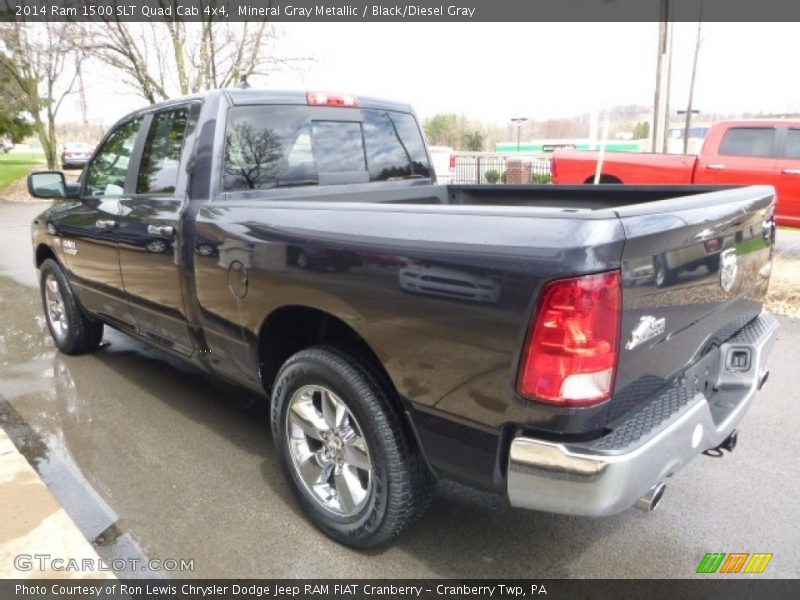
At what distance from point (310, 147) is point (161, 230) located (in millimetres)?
948

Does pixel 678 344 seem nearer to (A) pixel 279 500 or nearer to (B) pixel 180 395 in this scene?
(A) pixel 279 500

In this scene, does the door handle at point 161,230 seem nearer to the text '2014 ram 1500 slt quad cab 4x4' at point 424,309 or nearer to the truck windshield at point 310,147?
the text '2014 ram 1500 slt quad cab 4x4' at point 424,309

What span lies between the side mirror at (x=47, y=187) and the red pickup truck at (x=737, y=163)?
7.89m

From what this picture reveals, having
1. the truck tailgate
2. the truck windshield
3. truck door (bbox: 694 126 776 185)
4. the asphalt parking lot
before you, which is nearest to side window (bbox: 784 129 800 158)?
truck door (bbox: 694 126 776 185)

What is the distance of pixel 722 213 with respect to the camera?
2.22m

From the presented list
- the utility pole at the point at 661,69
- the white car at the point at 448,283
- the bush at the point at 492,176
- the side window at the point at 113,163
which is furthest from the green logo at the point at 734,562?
the bush at the point at 492,176

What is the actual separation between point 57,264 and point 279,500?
3.23 metres

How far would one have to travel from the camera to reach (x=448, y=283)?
6.44ft

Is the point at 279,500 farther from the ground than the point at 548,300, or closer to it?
closer to it

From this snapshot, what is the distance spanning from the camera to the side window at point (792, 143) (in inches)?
340

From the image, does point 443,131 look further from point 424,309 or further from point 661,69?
point 424,309

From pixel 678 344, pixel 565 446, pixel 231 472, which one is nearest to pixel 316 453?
pixel 231 472

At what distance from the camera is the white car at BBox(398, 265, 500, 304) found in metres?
1.86
